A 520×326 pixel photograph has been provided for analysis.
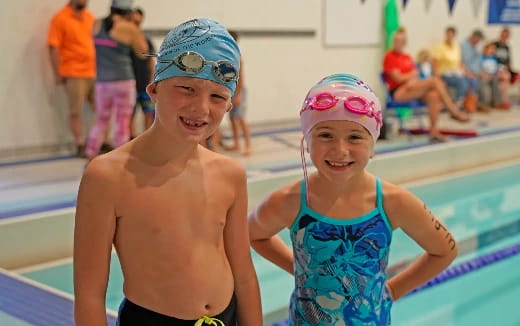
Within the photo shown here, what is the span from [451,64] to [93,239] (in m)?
11.3

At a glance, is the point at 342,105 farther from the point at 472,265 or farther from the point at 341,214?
the point at 472,265

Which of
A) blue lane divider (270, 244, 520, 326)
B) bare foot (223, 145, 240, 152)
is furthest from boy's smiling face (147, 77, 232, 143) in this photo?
bare foot (223, 145, 240, 152)

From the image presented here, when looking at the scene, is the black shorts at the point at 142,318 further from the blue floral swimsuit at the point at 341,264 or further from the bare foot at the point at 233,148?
the bare foot at the point at 233,148

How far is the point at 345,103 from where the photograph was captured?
6.00 feet

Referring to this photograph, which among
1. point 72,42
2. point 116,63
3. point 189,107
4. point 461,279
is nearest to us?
point 189,107

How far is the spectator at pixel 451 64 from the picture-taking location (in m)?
11.6

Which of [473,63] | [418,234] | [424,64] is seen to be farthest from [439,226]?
[473,63]

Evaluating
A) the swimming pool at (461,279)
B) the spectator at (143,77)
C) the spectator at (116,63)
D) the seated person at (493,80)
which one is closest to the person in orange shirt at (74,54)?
the spectator at (143,77)

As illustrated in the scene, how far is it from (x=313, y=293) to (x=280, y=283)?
2.67 metres

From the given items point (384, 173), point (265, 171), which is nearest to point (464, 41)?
point (384, 173)

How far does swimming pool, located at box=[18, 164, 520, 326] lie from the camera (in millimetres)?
4082

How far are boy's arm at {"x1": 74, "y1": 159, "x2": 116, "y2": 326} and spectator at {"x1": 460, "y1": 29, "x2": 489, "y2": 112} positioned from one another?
1170cm

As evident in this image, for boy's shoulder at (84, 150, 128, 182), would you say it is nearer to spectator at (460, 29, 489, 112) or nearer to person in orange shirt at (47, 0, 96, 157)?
person in orange shirt at (47, 0, 96, 157)

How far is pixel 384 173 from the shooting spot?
7.34m
